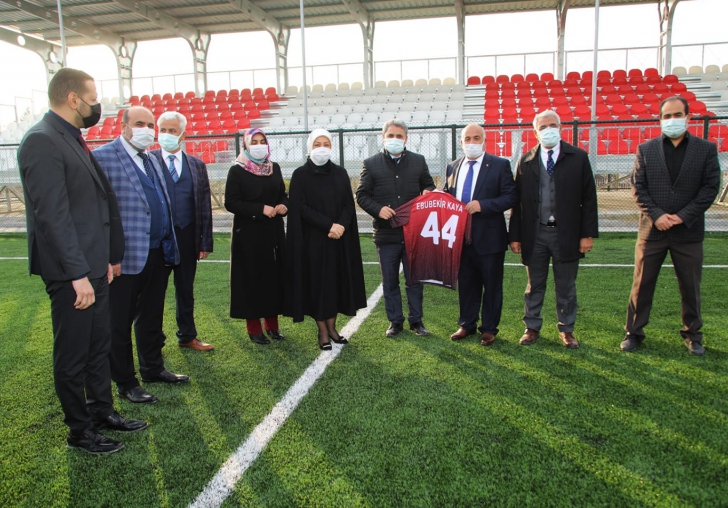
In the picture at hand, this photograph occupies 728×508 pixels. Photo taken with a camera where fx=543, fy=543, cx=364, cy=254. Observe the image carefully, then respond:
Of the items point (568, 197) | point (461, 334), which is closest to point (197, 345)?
point (461, 334)

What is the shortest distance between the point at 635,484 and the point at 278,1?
21160 millimetres

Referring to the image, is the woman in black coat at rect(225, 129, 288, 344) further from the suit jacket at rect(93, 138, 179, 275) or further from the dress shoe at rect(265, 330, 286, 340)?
the suit jacket at rect(93, 138, 179, 275)

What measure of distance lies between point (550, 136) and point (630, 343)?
5.81 feet

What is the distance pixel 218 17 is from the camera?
71.1 feet

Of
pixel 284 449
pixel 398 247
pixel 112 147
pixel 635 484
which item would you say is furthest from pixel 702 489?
pixel 112 147

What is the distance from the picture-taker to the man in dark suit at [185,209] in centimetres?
446

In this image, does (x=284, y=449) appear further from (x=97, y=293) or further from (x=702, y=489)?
(x=702, y=489)

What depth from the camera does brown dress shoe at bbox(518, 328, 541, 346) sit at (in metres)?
4.54

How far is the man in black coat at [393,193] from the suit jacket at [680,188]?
1.71m

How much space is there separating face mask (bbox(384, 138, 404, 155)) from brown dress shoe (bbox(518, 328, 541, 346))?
1892 millimetres

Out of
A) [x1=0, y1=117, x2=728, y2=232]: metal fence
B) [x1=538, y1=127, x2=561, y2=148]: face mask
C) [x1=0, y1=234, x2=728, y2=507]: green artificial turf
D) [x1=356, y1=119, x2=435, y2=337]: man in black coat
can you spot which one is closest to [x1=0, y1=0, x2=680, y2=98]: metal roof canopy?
[x1=0, y1=117, x2=728, y2=232]: metal fence

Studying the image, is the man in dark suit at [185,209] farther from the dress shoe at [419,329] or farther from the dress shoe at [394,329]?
the dress shoe at [419,329]

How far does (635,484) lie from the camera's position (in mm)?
2494

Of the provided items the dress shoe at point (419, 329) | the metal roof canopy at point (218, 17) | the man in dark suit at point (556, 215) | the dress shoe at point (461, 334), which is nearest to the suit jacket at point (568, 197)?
the man in dark suit at point (556, 215)
